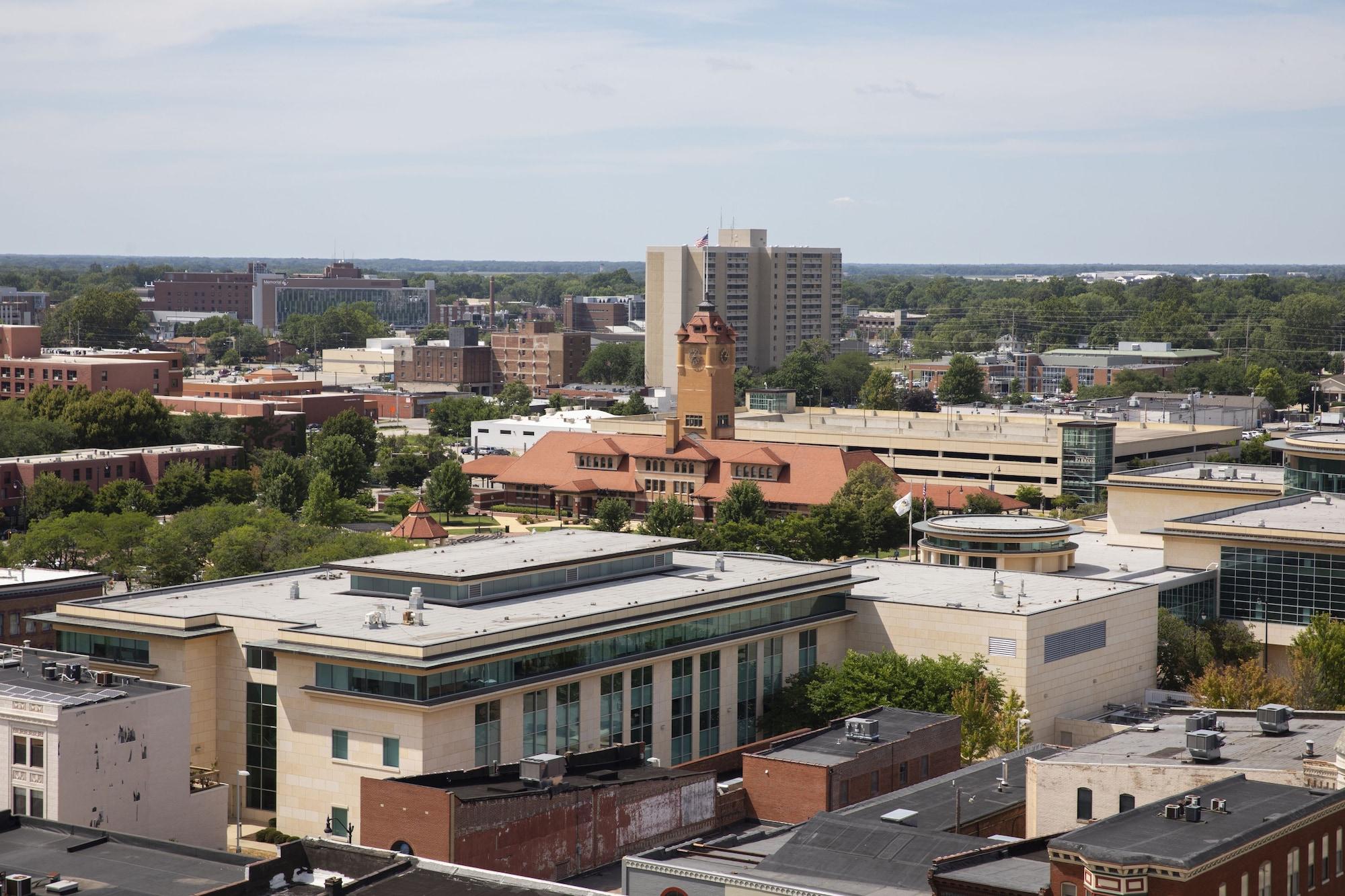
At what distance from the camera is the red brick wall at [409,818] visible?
4691 cm

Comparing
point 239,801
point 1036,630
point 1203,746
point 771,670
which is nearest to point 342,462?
point 771,670

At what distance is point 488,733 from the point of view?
192 feet

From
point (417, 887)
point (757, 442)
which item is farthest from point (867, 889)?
point (757, 442)

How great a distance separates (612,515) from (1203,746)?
3228 inches

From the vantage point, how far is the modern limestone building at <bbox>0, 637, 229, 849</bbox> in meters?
51.0

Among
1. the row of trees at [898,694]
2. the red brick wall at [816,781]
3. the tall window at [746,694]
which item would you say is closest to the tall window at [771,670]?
the row of trees at [898,694]

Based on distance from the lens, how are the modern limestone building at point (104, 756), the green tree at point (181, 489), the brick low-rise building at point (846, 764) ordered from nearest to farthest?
the modern limestone building at point (104, 756), the brick low-rise building at point (846, 764), the green tree at point (181, 489)

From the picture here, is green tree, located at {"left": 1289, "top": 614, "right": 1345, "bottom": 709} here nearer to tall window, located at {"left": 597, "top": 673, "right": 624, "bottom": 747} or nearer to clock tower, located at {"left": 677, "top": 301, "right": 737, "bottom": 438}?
tall window, located at {"left": 597, "top": 673, "right": 624, "bottom": 747}

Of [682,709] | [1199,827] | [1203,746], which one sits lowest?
[682,709]

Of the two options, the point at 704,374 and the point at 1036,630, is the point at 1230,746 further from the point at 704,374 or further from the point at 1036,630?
the point at 704,374

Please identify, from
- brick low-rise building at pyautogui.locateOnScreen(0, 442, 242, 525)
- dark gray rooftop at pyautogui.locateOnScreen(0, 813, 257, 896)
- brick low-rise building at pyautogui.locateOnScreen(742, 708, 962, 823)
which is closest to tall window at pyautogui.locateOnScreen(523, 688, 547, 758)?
brick low-rise building at pyautogui.locateOnScreen(742, 708, 962, 823)

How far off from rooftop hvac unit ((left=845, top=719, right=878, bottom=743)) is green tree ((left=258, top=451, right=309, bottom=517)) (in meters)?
83.6

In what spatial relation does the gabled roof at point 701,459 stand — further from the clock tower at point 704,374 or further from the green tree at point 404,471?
the green tree at point 404,471

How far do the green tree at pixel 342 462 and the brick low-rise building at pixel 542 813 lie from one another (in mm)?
100707
